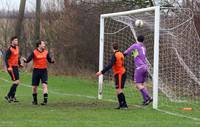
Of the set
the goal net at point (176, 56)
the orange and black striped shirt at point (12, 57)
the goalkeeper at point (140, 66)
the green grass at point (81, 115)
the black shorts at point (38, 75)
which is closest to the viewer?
the green grass at point (81, 115)

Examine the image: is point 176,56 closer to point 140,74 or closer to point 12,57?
point 140,74

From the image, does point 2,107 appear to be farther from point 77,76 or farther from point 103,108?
point 77,76

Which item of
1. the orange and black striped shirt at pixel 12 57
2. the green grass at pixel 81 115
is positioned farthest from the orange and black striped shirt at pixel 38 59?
the green grass at pixel 81 115

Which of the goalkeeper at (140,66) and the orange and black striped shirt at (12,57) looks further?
the orange and black striped shirt at (12,57)

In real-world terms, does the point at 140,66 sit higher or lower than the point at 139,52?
lower

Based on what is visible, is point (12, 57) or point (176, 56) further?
point (176, 56)

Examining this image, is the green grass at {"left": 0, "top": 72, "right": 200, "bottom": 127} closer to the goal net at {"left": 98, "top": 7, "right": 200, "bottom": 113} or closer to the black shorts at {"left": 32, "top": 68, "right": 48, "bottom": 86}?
the black shorts at {"left": 32, "top": 68, "right": 48, "bottom": 86}

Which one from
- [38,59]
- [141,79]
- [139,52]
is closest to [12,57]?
[38,59]

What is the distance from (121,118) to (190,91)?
5.38 m

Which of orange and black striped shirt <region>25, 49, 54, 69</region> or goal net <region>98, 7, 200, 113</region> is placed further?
goal net <region>98, 7, 200, 113</region>

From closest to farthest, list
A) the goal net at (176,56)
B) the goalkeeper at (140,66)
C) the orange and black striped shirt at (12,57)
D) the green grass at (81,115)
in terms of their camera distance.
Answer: the green grass at (81,115) < the goalkeeper at (140,66) < the orange and black striped shirt at (12,57) < the goal net at (176,56)

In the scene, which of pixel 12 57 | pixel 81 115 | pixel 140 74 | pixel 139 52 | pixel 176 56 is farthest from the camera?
pixel 176 56

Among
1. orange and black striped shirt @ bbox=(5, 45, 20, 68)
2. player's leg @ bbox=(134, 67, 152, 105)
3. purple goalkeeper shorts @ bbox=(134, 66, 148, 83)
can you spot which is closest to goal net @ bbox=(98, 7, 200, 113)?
player's leg @ bbox=(134, 67, 152, 105)

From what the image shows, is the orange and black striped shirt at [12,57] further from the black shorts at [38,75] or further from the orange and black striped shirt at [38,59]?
the black shorts at [38,75]
